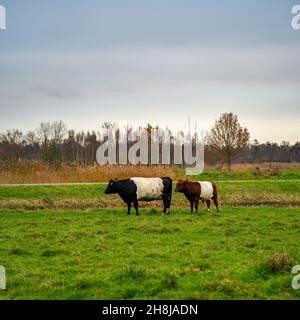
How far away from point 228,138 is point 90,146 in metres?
36.1

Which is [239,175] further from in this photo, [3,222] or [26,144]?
[26,144]

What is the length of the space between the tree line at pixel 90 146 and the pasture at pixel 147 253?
20734 mm

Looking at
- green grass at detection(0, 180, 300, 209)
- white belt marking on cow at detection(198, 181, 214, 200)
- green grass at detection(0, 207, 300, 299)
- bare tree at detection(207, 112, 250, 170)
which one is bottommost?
green grass at detection(0, 207, 300, 299)

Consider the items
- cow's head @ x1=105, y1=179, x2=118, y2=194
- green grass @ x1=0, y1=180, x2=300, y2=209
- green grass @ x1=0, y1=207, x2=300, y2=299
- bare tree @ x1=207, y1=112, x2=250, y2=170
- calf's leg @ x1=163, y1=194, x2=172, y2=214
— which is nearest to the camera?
green grass @ x1=0, y1=207, x2=300, y2=299

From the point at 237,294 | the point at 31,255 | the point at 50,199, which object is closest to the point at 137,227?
the point at 31,255

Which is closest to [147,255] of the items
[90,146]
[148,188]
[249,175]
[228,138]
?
[148,188]

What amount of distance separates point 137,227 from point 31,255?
4.83 meters

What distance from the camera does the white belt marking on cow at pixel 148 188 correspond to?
874 inches

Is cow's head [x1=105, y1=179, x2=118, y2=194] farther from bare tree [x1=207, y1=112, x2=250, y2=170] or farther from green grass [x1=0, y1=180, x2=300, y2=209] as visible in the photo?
bare tree [x1=207, y1=112, x2=250, y2=170]

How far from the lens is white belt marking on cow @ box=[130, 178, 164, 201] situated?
2220cm

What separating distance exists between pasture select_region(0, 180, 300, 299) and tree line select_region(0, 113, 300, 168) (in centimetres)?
2073

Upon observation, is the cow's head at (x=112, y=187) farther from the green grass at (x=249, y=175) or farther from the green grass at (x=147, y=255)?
the green grass at (x=249, y=175)

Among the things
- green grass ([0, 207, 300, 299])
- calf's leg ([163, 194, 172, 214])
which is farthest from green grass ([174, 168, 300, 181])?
green grass ([0, 207, 300, 299])
